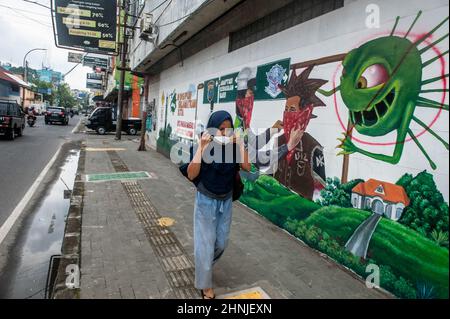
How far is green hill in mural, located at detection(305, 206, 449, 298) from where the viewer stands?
2.70 metres

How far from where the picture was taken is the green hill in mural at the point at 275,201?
468 centimetres

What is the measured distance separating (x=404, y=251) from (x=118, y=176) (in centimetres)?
726

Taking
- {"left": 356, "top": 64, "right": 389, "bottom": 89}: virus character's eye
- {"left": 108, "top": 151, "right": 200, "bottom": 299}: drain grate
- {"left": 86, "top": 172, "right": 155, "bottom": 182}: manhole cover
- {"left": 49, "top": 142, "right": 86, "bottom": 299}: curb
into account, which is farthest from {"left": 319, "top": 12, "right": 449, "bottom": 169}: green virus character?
{"left": 86, "top": 172, "right": 155, "bottom": 182}: manhole cover

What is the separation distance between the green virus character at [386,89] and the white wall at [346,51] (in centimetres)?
6

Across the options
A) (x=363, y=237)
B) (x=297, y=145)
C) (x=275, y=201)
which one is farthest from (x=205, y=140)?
(x=275, y=201)

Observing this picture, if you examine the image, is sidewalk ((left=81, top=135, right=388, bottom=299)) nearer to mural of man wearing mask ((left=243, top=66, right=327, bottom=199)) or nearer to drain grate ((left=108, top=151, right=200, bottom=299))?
drain grate ((left=108, top=151, right=200, bottom=299))

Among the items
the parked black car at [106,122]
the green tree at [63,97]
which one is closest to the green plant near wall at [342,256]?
the parked black car at [106,122]

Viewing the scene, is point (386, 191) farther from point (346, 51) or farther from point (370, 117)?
point (346, 51)

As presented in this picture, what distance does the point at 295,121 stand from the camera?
4879 millimetres

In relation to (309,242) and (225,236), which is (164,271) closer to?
(225,236)

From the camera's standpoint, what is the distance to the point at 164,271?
3535 mm

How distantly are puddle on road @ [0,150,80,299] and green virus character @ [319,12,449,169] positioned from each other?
3.81 m

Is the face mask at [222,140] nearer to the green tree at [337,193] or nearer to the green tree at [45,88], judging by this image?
the green tree at [337,193]
